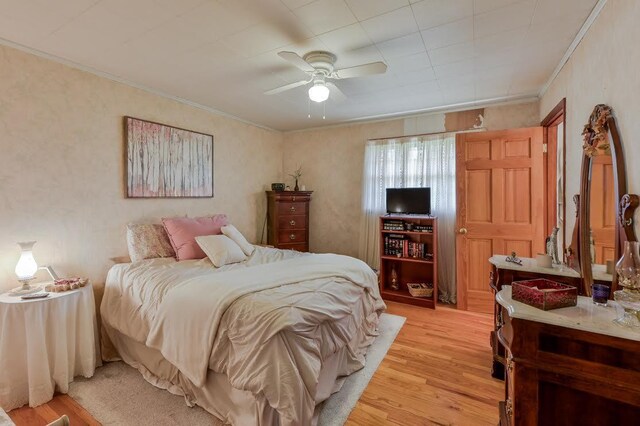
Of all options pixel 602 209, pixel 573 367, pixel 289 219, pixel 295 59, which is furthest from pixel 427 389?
pixel 289 219

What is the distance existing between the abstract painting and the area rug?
5.53ft

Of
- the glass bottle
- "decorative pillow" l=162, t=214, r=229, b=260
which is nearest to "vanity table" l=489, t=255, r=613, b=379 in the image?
the glass bottle

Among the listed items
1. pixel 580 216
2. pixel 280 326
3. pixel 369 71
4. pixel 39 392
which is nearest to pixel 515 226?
pixel 580 216

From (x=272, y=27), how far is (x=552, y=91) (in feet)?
9.01

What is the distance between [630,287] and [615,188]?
692 millimetres

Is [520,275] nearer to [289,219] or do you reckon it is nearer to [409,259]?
[409,259]

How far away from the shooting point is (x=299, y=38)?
213 centimetres

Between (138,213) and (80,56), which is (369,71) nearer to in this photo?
(80,56)

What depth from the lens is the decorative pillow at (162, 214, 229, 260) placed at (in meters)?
2.92

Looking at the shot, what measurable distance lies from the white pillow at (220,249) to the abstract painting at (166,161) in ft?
2.82

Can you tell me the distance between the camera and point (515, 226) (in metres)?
3.19

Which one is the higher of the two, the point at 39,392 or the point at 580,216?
the point at 580,216

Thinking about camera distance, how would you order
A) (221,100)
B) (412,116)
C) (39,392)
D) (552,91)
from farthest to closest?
(412,116)
(221,100)
(552,91)
(39,392)

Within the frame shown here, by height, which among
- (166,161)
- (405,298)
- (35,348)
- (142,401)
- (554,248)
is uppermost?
(166,161)
